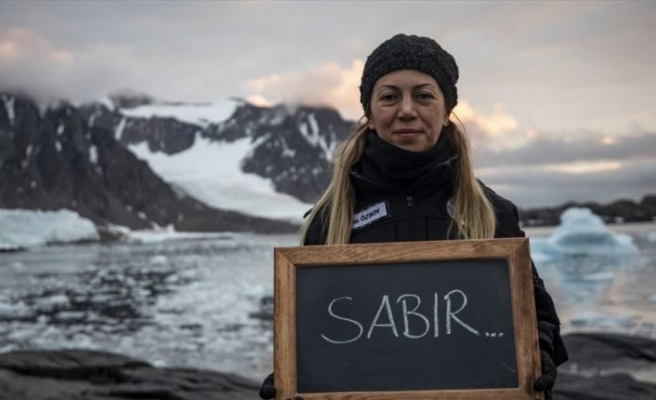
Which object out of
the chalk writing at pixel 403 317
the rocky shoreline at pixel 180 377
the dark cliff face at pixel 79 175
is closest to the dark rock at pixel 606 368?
the rocky shoreline at pixel 180 377

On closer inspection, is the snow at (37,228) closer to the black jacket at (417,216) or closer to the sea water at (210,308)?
the sea water at (210,308)

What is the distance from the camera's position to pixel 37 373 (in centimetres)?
855

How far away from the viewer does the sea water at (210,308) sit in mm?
12195

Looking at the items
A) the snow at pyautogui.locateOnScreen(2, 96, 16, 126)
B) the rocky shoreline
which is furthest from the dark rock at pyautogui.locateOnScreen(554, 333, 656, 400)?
the snow at pyautogui.locateOnScreen(2, 96, 16, 126)

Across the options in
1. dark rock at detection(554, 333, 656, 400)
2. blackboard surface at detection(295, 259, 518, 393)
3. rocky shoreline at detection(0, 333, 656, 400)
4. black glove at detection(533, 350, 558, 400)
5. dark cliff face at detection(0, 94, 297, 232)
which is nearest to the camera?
black glove at detection(533, 350, 558, 400)

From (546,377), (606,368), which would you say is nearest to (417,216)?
(546,377)

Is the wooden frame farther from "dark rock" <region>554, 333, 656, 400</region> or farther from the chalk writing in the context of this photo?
"dark rock" <region>554, 333, 656, 400</region>

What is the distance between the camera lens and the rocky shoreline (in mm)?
7207

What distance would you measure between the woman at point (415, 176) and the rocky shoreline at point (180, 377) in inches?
191

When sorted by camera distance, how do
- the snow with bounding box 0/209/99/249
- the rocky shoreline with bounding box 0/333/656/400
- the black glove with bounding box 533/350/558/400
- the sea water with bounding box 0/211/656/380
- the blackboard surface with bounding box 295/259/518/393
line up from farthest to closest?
1. the snow with bounding box 0/209/99/249
2. the sea water with bounding box 0/211/656/380
3. the rocky shoreline with bounding box 0/333/656/400
4. the blackboard surface with bounding box 295/259/518/393
5. the black glove with bounding box 533/350/558/400

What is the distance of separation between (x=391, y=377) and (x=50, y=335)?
1350cm

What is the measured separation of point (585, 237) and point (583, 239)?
223 millimetres

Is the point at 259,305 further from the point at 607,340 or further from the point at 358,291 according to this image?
the point at 358,291

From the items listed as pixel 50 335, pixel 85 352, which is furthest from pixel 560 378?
pixel 50 335
